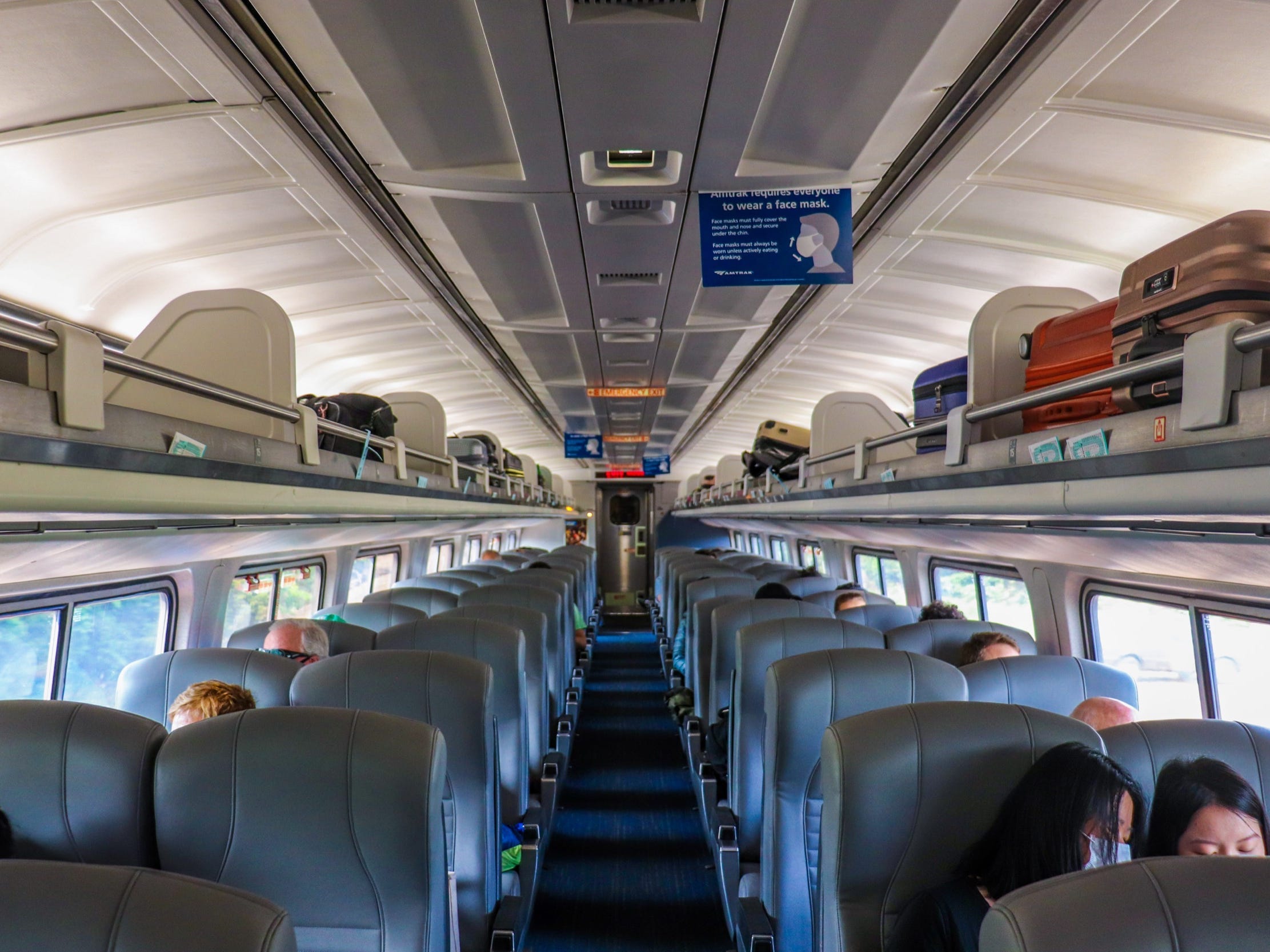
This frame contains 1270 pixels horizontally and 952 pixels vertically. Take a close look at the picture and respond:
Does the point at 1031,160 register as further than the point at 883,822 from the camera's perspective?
Yes

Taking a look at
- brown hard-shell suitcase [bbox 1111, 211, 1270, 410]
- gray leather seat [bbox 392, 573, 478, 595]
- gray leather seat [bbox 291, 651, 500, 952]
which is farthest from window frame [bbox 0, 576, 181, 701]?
brown hard-shell suitcase [bbox 1111, 211, 1270, 410]

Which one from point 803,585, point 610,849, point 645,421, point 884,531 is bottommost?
point 610,849

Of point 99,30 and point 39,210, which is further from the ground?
point 99,30

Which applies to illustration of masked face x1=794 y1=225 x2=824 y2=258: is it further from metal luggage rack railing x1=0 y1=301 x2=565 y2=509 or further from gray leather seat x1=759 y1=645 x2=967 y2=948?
metal luggage rack railing x1=0 y1=301 x2=565 y2=509

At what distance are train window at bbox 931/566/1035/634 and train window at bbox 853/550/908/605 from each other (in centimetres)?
72

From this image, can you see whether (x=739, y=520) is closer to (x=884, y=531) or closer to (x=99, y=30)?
(x=884, y=531)

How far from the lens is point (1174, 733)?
2355 mm

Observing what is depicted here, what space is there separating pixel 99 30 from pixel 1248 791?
14.0 feet

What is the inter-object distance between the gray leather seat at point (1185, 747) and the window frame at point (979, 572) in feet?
12.2

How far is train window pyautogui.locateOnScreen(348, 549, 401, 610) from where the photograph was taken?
390 inches

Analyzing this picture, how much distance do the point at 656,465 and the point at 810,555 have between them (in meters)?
7.00

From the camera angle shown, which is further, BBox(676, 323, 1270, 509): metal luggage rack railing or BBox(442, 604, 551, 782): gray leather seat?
BBox(442, 604, 551, 782): gray leather seat

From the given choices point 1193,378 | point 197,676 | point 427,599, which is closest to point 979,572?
point 427,599

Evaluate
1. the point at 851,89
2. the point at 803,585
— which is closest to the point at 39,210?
the point at 851,89
